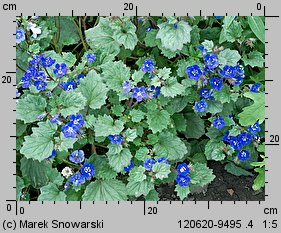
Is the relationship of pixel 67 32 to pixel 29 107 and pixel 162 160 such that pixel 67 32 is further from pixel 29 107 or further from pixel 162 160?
pixel 162 160

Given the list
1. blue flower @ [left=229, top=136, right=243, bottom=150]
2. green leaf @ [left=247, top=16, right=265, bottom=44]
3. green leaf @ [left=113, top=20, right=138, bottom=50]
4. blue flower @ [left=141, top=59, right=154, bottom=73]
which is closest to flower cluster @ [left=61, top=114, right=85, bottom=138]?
blue flower @ [left=141, top=59, right=154, bottom=73]

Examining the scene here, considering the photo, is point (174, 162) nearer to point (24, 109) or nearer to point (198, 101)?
point (198, 101)

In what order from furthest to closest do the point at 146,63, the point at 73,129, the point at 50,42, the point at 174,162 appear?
1. the point at 50,42
2. the point at 174,162
3. the point at 146,63
4. the point at 73,129

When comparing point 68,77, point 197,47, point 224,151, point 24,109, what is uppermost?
point 197,47

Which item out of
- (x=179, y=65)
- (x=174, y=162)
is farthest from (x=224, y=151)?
(x=179, y=65)

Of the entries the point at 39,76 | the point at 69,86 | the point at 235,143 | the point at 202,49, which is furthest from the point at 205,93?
the point at 39,76

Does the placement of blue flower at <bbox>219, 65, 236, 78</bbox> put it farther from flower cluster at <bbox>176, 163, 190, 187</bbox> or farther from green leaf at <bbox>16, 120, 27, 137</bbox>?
green leaf at <bbox>16, 120, 27, 137</bbox>
